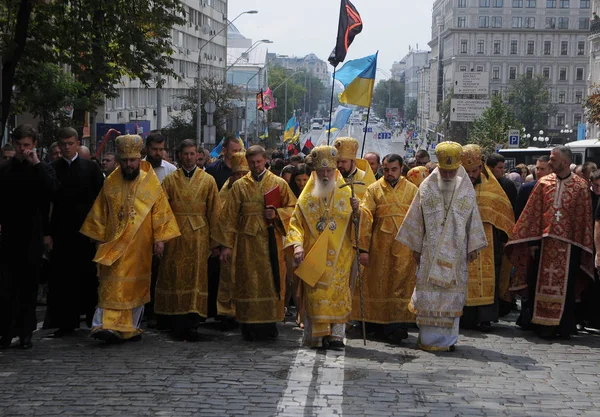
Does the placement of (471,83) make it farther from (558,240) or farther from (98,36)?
(558,240)

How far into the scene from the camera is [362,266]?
1123 cm

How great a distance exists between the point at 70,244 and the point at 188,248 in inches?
47.6

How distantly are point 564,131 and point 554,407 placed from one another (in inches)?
3861

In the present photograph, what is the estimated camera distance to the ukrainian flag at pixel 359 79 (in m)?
17.4

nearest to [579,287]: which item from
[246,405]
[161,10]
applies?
[246,405]

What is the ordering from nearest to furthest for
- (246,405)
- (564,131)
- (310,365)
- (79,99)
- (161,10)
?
(246,405) → (310,365) → (161,10) → (79,99) → (564,131)

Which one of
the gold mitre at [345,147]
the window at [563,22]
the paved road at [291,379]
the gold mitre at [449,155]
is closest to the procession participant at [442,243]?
the gold mitre at [449,155]

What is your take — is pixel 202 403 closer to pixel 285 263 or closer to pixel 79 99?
pixel 285 263

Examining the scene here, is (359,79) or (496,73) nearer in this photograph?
(359,79)

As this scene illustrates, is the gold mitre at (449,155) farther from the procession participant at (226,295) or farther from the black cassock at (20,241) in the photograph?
the black cassock at (20,241)

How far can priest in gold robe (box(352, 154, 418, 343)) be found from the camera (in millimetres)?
11008

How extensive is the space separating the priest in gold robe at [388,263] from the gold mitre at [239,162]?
1.57 m

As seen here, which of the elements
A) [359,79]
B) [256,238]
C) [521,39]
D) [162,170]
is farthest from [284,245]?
[521,39]

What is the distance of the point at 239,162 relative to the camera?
1205cm
